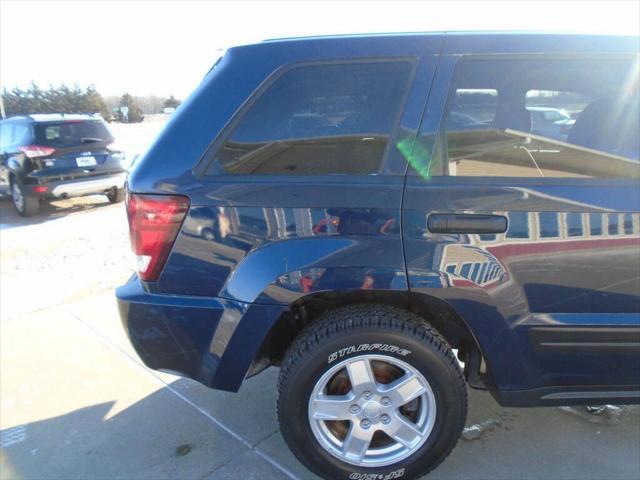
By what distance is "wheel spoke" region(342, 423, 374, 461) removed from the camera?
2105 mm

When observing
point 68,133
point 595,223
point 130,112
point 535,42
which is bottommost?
point 595,223

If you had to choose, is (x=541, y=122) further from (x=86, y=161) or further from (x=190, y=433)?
(x=86, y=161)

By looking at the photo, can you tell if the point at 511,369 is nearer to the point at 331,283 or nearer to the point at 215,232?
the point at 331,283

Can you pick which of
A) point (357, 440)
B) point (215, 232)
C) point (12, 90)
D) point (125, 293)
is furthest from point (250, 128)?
point (12, 90)

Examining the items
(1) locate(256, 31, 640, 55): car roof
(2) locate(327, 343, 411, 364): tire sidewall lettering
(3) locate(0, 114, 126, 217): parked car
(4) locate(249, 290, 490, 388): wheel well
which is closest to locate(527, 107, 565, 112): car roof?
(1) locate(256, 31, 640, 55): car roof

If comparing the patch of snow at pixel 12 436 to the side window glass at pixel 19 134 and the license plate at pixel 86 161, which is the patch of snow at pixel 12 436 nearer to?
the license plate at pixel 86 161

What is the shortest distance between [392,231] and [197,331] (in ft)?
3.07

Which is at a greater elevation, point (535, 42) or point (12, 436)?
point (535, 42)

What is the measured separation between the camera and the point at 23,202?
8.17 meters

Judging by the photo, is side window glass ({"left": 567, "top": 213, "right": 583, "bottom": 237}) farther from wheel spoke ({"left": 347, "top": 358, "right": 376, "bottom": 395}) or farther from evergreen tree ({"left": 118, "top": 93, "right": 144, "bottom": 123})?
evergreen tree ({"left": 118, "top": 93, "right": 144, "bottom": 123})

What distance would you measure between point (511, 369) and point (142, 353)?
163 centimetres

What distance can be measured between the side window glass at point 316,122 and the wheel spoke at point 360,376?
0.82 metres

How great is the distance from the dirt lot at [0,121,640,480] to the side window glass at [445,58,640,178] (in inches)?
53.7

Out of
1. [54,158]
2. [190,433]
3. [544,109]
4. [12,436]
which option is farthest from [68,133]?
[544,109]
